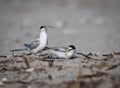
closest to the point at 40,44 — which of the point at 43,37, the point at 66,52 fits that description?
the point at 43,37

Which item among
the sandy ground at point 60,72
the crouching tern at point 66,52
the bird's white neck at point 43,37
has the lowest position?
the sandy ground at point 60,72

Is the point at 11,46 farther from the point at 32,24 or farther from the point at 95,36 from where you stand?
the point at 32,24

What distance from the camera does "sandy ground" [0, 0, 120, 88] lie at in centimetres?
923

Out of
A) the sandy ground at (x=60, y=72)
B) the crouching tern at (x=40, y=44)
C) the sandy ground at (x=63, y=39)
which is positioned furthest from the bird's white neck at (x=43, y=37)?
the sandy ground at (x=60, y=72)

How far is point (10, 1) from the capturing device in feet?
114

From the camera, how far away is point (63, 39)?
1883cm

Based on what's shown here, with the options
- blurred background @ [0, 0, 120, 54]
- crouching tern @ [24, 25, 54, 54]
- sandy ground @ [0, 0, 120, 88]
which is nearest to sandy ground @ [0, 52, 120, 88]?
sandy ground @ [0, 0, 120, 88]

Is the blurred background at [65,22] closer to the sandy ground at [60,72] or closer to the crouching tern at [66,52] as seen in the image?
the crouching tern at [66,52]

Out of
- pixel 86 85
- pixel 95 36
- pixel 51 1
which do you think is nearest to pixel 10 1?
pixel 51 1

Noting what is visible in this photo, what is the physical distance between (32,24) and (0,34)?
3.53 m

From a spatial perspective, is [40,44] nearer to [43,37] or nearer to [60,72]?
[43,37]

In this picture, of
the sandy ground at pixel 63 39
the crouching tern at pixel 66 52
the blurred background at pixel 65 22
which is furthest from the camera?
the blurred background at pixel 65 22

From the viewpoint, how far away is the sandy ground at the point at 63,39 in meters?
9.23

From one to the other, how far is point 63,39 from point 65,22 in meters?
6.33
